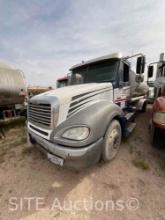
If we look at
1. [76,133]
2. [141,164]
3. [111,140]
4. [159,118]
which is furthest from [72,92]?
[141,164]

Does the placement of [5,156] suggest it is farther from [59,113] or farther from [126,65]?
[126,65]

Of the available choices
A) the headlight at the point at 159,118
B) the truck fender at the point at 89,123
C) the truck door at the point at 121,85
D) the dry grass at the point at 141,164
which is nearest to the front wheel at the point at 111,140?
the truck fender at the point at 89,123

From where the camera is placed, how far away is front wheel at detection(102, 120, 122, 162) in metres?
2.55

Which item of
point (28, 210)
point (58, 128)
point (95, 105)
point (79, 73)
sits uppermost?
point (79, 73)

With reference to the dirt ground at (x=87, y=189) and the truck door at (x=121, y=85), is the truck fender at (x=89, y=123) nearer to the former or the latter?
the dirt ground at (x=87, y=189)

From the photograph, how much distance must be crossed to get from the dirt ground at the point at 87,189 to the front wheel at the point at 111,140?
32cm

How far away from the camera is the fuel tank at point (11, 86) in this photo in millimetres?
4988

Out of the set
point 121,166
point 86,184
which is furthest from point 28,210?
point 121,166

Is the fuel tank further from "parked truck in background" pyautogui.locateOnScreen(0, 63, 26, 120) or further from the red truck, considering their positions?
the red truck

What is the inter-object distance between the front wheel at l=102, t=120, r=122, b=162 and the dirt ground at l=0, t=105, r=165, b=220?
318mm

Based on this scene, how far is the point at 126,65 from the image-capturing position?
389 cm

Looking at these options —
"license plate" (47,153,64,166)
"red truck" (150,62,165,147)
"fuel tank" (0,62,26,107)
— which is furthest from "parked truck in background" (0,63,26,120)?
"red truck" (150,62,165,147)

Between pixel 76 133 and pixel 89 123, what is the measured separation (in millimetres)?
270

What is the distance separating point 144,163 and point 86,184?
55.2 inches
